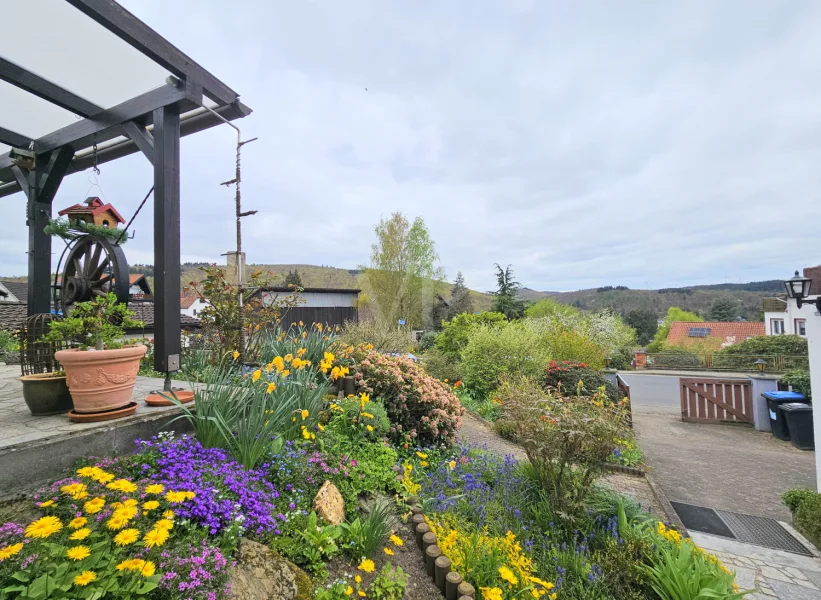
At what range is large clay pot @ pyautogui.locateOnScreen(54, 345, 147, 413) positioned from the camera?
2268 mm

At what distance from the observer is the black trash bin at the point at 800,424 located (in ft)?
23.5

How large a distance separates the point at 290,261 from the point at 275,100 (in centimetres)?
5339

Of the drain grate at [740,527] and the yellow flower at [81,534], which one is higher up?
the yellow flower at [81,534]

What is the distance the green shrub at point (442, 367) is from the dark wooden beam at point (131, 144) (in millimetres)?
6976

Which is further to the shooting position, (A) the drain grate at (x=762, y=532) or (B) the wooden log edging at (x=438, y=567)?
(A) the drain grate at (x=762, y=532)

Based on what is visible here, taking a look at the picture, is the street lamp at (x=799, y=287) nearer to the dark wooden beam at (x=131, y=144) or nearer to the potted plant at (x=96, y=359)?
the dark wooden beam at (x=131, y=144)

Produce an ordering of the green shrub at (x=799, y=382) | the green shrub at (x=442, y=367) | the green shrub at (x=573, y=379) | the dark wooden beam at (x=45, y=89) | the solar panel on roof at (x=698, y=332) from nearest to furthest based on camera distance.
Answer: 1. the dark wooden beam at (x=45, y=89)
2. the green shrub at (x=573, y=379)
3. the green shrub at (x=799, y=382)
4. the green shrub at (x=442, y=367)
5. the solar panel on roof at (x=698, y=332)

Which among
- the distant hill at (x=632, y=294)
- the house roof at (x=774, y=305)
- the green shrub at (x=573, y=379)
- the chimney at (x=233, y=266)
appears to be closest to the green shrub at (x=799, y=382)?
the green shrub at (x=573, y=379)

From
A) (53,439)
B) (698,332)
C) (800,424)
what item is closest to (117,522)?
(53,439)

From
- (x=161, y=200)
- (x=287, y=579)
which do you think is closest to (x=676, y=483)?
(x=287, y=579)

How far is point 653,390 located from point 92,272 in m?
18.2

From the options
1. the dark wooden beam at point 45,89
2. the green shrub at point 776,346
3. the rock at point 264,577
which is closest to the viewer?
the rock at point 264,577

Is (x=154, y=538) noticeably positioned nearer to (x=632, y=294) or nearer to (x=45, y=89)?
(x=45, y=89)

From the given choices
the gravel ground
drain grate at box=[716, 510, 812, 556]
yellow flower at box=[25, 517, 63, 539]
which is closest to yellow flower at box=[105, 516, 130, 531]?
yellow flower at box=[25, 517, 63, 539]
